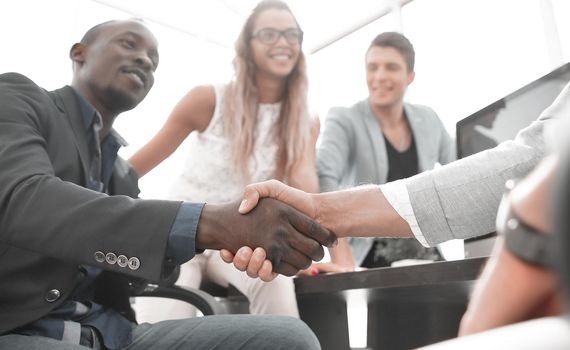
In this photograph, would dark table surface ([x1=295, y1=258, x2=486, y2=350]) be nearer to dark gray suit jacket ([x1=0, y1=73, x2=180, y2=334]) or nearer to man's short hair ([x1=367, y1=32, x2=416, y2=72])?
dark gray suit jacket ([x1=0, y1=73, x2=180, y2=334])

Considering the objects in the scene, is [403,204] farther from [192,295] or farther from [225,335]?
[192,295]

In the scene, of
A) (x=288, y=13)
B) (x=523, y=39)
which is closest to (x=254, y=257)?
(x=288, y=13)

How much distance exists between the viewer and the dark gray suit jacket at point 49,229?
3.25 ft

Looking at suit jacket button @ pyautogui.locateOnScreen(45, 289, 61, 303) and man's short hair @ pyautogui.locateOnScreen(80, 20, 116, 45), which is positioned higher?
man's short hair @ pyautogui.locateOnScreen(80, 20, 116, 45)

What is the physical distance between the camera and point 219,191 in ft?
6.49

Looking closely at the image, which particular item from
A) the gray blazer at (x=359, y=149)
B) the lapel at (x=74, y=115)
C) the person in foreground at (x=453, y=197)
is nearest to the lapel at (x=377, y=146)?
the gray blazer at (x=359, y=149)

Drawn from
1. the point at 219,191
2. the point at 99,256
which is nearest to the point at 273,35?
the point at 219,191

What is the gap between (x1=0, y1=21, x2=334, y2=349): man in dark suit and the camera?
1.00 meters

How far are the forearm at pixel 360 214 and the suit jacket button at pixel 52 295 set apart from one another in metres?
0.66

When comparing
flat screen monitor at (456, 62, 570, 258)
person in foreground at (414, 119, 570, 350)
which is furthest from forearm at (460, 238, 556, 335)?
flat screen monitor at (456, 62, 570, 258)

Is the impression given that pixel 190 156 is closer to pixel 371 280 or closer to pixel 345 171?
pixel 345 171

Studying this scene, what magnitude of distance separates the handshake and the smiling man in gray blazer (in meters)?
0.79

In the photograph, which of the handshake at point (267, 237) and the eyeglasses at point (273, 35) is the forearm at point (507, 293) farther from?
the eyeglasses at point (273, 35)

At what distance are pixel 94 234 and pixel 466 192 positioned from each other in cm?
77
